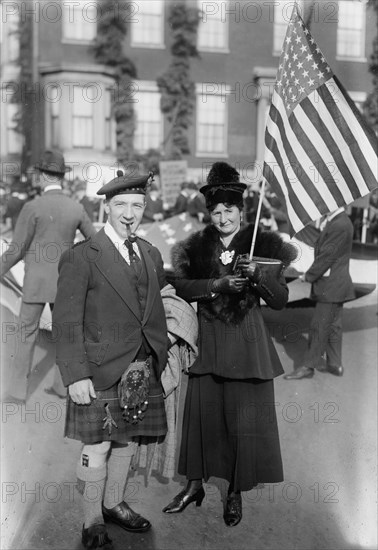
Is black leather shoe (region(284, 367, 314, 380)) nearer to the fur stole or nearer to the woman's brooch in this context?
the fur stole

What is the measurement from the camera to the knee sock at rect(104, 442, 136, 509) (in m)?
3.21

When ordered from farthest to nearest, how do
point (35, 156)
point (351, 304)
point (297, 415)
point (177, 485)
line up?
1. point (35, 156)
2. point (351, 304)
3. point (297, 415)
4. point (177, 485)

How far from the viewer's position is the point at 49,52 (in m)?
21.3

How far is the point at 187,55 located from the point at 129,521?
61.7 ft

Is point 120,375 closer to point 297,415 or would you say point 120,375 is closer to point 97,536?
point 97,536

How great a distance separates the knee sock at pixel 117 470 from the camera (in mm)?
3209

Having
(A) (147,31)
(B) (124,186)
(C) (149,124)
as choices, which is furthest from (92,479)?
(A) (147,31)

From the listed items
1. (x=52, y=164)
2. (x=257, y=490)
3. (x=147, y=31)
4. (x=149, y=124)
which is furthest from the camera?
(x=149, y=124)

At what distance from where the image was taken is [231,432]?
135 inches

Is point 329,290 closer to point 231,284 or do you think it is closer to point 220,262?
point 220,262

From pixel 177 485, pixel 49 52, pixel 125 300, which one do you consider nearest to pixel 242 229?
pixel 125 300

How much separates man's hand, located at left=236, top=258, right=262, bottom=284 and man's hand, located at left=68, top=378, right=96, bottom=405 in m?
0.94

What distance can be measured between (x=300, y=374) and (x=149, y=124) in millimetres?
16523

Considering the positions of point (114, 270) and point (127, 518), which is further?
point (127, 518)
